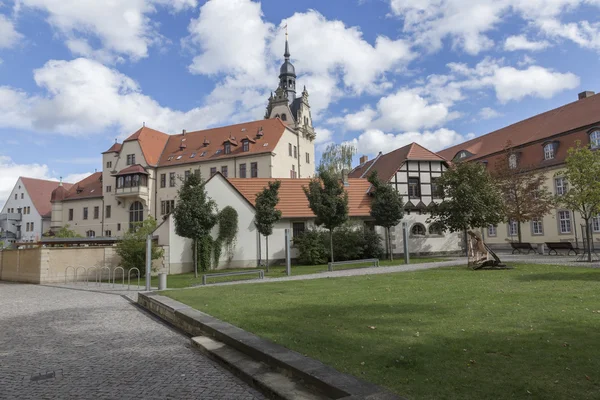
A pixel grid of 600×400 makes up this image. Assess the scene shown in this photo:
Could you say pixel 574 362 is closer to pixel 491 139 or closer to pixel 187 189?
pixel 187 189

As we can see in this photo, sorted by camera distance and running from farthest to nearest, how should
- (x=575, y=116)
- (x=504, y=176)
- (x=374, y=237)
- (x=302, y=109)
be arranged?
(x=302, y=109)
(x=575, y=116)
(x=504, y=176)
(x=374, y=237)

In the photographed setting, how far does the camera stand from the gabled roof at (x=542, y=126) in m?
33.7

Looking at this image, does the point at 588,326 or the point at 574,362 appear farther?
the point at 588,326

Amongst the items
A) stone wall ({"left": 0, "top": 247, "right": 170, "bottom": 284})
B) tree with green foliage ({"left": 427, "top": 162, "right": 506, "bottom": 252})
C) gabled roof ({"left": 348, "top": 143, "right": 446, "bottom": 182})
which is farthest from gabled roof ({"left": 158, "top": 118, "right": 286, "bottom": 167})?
tree with green foliage ({"left": 427, "top": 162, "right": 506, "bottom": 252})

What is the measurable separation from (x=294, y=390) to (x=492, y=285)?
8999mm

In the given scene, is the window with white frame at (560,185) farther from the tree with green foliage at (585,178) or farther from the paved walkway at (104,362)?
the paved walkway at (104,362)

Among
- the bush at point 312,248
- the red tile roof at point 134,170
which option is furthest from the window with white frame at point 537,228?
the red tile roof at point 134,170

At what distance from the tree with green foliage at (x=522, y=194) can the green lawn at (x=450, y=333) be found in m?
20.5

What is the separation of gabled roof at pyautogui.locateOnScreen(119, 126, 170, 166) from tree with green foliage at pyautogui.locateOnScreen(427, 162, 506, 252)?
41.9 m

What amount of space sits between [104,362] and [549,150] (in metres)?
38.6

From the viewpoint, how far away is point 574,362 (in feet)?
14.6

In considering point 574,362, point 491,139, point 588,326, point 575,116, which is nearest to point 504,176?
point 575,116

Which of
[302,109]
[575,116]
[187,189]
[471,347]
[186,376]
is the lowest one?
[186,376]

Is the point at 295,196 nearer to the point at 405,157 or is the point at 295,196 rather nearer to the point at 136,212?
the point at 405,157
